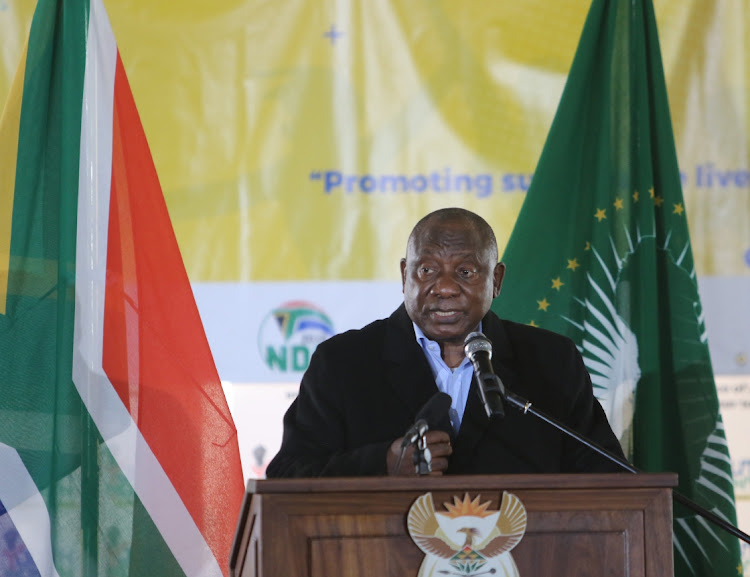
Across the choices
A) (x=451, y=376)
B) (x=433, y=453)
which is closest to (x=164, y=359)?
(x=451, y=376)

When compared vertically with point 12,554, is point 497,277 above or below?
above

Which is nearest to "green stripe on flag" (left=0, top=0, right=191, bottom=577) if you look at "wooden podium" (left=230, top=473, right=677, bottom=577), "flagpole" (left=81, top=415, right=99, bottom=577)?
"flagpole" (left=81, top=415, right=99, bottom=577)

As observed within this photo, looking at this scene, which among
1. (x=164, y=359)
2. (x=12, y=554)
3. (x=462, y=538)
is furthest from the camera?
(x=164, y=359)

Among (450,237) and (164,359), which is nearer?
(450,237)

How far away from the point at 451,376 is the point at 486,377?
0.67 meters

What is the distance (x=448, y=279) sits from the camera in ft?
8.94

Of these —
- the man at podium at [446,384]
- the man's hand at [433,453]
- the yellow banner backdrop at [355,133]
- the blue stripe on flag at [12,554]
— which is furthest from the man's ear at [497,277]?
the blue stripe on flag at [12,554]

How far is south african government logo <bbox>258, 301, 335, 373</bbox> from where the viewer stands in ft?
12.4

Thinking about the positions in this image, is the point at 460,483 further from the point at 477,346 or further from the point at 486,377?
the point at 477,346

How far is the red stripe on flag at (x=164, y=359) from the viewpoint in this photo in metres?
3.60

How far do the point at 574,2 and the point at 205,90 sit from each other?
1429 mm

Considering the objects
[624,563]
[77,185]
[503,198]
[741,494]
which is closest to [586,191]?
[503,198]

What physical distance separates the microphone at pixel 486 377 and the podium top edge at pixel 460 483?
17cm

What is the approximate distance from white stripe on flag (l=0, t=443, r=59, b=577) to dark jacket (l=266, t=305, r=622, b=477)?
1.23 meters
